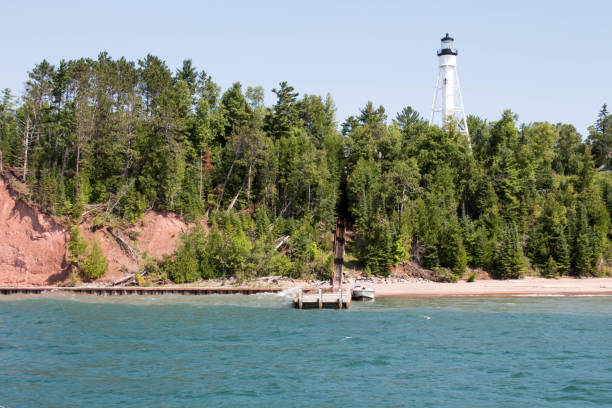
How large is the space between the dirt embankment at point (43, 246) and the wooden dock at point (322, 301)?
1940cm

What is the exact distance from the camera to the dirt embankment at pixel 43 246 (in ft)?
180

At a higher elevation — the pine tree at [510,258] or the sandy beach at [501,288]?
the pine tree at [510,258]

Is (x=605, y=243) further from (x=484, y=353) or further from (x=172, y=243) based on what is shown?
(x=172, y=243)

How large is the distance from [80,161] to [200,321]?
2981 cm

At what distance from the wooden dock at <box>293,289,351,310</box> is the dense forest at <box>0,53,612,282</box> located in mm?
11974

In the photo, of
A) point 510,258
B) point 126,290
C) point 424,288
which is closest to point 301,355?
point 126,290

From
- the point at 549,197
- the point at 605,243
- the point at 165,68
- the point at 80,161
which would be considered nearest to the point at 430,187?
the point at 549,197

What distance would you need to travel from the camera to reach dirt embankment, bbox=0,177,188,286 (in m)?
54.8

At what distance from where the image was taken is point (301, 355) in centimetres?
3044

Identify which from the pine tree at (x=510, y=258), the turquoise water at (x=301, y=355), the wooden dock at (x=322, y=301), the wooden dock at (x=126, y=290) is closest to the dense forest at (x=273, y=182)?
the pine tree at (x=510, y=258)

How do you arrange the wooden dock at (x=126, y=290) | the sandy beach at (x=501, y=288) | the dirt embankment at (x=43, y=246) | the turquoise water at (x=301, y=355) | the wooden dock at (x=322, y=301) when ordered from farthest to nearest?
the dirt embankment at (x=43, y=246) < the sandy beach at (x=501, y=288) < the wooden dock at (x=126, y=290) < the wooden dock at (x=322, y=301) < the turquoise water at (x=301, y=355)

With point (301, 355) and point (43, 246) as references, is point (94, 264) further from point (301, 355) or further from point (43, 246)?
point (301, 355)

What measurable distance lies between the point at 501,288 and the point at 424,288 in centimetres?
789

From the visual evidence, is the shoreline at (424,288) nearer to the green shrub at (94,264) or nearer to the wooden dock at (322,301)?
the green shrub at (94,264)
